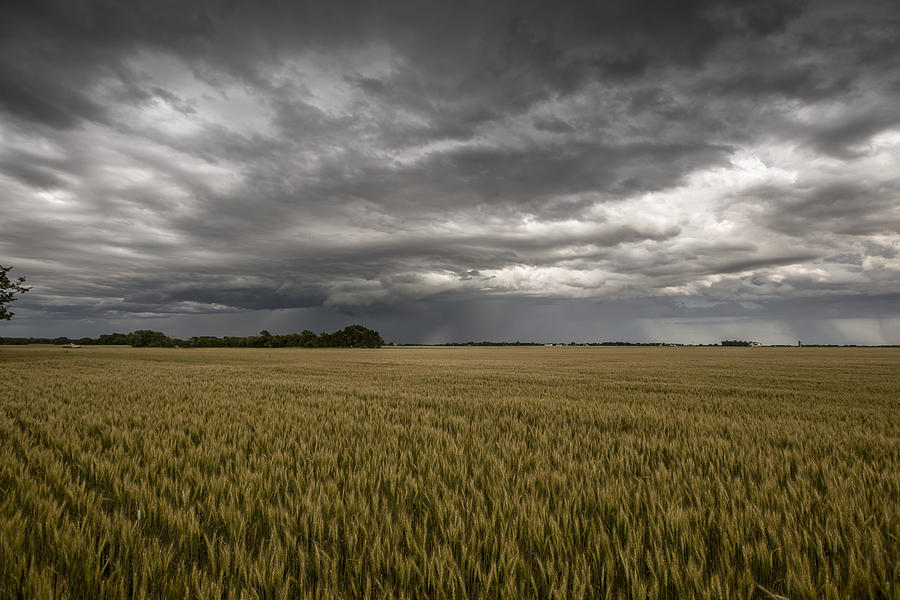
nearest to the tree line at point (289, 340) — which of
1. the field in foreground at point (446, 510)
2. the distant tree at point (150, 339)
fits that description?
the distant tree at point (150, 339)

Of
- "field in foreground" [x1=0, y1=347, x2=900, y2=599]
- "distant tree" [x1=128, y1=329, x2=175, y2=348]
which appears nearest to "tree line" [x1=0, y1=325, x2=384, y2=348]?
"distant tree" [x1=128, y1=329, x2=175, y2=348]

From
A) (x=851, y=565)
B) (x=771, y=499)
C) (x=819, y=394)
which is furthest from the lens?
(x=819, y=394)

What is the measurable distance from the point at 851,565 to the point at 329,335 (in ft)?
434

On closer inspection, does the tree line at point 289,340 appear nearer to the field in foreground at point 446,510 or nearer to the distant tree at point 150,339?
the distant tree at point 150,339

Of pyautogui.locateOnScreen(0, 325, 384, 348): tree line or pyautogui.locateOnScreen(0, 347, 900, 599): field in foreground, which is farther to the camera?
pyautogui.locateOnScreen(0, 325, 384, 348): tree line

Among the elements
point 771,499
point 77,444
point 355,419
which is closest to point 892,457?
point 771,499

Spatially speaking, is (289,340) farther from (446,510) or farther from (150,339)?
(446,510)

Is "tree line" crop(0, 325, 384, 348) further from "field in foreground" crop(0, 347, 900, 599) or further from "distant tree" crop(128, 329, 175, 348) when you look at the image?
"field in foreground" crop(0, 347, 900, 599)

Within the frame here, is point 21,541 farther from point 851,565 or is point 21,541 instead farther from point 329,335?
point 329,335

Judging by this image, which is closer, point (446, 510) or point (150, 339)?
point (446, 510)

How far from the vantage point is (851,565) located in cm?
255

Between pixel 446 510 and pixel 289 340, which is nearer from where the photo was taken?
pixel 446 510

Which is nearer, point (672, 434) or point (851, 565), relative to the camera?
point (851, 565)

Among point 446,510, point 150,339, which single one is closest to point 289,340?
point 150,339
